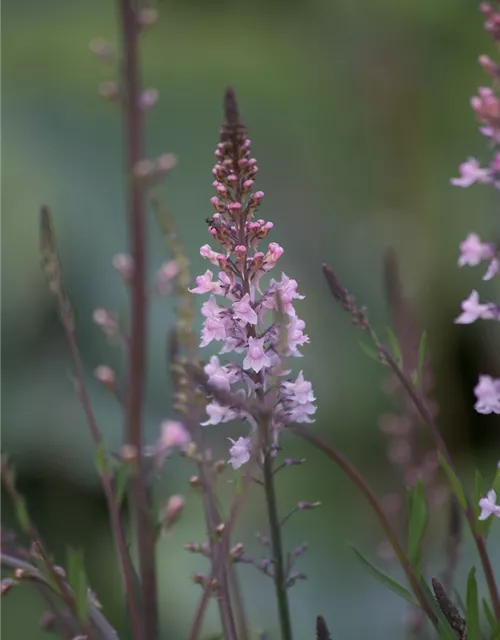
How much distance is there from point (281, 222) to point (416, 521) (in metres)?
1.13

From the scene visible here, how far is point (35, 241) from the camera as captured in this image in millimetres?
1314

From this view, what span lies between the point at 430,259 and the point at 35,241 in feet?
1.86

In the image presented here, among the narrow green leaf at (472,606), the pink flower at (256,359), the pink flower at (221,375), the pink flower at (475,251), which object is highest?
the pink flower at (475,251)

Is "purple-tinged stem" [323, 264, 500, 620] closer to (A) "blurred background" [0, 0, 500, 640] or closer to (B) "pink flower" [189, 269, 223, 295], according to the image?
(B) "pink flower" [189, 269, 223, 295]

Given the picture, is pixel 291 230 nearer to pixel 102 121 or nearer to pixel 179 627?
pixel 102 121

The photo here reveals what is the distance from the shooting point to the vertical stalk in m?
0.32

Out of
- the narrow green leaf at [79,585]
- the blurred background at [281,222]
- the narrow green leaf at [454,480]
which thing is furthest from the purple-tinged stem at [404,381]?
the blurred background at [281,222]

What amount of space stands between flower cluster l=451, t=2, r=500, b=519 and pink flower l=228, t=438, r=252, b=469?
69 mm

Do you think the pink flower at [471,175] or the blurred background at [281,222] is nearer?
the pink flower at [471,175]

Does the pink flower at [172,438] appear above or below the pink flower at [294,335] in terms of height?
below

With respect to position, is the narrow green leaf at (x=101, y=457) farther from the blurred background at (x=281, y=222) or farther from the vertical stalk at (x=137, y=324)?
the blurred background at (x=281, y=222)

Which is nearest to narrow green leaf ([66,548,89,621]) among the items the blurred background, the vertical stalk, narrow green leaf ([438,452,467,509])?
the vertical stalk

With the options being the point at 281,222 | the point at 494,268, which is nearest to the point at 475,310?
the point at 494,268

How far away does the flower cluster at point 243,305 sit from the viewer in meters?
0.30
